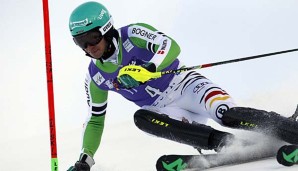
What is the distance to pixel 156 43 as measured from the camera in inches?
152

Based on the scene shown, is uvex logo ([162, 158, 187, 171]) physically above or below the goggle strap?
below

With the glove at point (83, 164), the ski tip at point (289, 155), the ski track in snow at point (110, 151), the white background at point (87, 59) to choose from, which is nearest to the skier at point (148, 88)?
the glove at point (83, 164)

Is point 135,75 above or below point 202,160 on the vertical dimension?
above

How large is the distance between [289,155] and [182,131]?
0.70 m

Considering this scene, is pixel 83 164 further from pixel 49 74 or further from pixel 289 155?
pixel 289 155

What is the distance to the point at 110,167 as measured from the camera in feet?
15.0

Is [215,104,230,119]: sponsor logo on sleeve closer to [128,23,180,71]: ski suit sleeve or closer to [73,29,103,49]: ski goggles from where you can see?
[128,23,180,71]: ski suit sleeve

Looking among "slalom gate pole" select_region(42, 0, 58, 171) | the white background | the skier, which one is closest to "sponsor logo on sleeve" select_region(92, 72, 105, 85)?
the skier

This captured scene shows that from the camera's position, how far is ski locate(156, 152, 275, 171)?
3.46m

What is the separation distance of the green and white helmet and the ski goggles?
25 millimetres

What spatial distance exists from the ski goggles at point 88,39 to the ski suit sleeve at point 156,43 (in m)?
0.28

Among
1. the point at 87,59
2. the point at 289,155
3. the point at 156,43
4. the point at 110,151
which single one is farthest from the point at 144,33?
the point at 87,59

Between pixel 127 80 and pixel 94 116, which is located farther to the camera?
pixel 94 116

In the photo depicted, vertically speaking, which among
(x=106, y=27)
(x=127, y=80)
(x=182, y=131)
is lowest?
(x=182, y=131)
